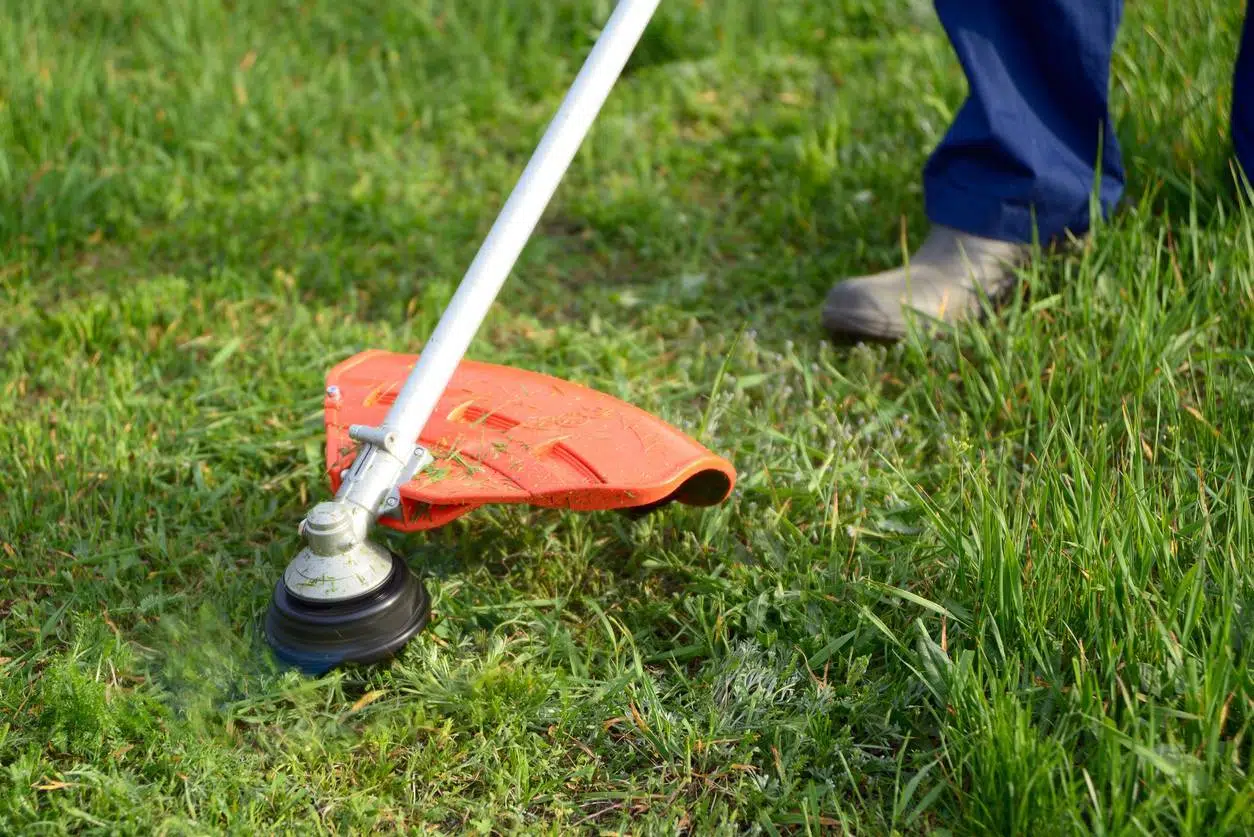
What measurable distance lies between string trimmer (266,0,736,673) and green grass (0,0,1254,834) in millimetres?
119

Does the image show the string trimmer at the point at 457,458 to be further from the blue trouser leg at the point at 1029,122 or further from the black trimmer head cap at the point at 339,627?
the blue trouser leg at the point at 1029,122

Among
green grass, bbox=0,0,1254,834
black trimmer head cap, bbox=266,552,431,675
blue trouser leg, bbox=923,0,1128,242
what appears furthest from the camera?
blue trouser leg, bbox=923,0,1128,242

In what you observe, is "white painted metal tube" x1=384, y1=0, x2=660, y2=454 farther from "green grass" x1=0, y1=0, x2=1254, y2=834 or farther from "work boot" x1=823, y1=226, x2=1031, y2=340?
"work boot" x1=823, y1=226, x2=1031, y2=340

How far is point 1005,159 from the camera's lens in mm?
2535

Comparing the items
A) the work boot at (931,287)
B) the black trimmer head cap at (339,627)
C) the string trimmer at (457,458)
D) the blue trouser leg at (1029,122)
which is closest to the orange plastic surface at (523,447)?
the string trimmer at (457,458)

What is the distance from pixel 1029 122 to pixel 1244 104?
1.50ft

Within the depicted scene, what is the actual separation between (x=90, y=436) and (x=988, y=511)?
1688mm

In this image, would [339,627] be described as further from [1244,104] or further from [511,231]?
[1244,104]

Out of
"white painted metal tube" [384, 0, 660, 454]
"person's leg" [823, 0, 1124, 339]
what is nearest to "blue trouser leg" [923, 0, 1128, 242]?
"person's leg" [823, 0, 1124, 339]

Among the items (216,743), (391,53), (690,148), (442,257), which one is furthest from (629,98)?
(216,743)

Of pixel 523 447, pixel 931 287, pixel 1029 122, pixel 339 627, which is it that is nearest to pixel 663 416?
pixel 523 447

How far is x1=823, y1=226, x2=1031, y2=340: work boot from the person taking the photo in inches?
99.0

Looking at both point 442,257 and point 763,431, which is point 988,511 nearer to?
point 763,431

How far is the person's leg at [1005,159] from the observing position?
2.47 meters
